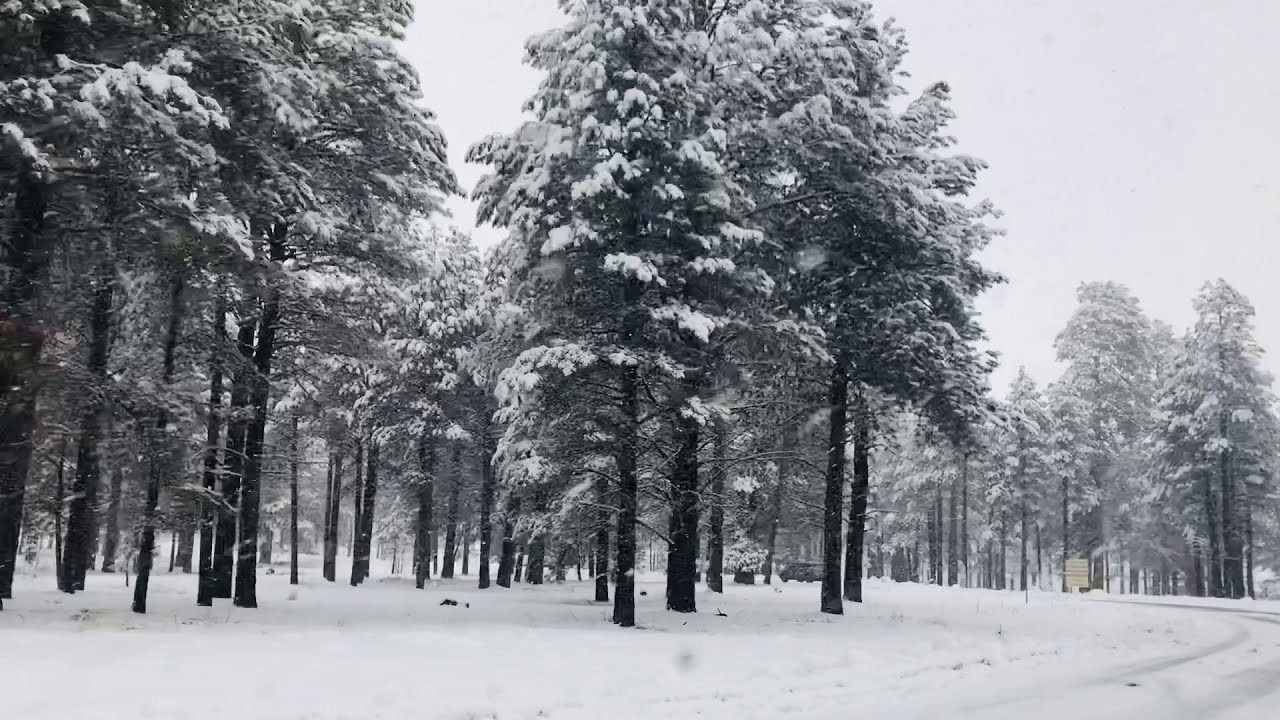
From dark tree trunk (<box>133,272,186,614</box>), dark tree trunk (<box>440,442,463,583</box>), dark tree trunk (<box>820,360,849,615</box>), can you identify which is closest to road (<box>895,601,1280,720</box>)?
dark tree trunk (<box>820,360,849,615</box>)

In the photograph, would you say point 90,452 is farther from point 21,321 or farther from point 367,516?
point 367,516

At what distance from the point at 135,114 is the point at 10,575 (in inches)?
408

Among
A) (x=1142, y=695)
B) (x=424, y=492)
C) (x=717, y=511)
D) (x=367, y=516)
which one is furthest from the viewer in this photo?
(x=424, y=492)

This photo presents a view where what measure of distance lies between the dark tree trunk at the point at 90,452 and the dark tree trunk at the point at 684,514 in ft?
29.6

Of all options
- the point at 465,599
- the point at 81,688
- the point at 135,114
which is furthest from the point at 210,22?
the point at 465,599

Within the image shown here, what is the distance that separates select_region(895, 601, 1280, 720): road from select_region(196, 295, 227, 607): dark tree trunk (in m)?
10.5

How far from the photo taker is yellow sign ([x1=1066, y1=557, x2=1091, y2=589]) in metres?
37.7

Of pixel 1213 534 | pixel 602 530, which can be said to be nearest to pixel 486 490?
pixel 602 530

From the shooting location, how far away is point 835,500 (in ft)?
64.0

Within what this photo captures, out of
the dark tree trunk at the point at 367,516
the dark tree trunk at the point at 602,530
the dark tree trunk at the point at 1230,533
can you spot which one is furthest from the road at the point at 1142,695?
the dark tree trunk at the point at 1230,533

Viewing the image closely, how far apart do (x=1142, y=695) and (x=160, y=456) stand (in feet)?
42.4

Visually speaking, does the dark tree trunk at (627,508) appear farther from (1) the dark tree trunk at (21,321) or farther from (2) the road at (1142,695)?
(1) the dark tree trunk at (21,321)

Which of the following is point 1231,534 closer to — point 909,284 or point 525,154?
point 909,284

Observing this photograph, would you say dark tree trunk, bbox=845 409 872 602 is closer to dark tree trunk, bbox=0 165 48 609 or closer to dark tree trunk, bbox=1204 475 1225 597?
dark tree trunk, bbox=0 165 48 609
